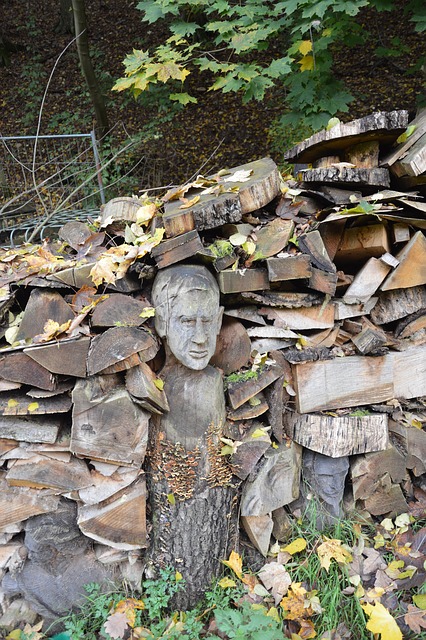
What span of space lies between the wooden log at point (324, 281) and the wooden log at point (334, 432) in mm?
662

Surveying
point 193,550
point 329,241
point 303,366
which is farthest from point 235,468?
point 329,241

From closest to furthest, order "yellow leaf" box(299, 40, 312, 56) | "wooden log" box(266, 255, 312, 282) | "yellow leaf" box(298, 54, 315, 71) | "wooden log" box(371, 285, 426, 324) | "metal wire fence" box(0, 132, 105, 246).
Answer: "wooden log" box(266, 255, 312, 282)
"wooden log" box(371, 285, 426, 324)
"yellow leaf" box(299, 40, 312, 56)
"yellow leaf" box(298, 54, 315, 71)
"metal wire fence" box(0, 132, 105, 246)

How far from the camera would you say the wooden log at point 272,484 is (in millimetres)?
2256

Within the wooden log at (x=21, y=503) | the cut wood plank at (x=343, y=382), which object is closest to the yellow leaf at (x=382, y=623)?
the cut wood plank at (x=343, y=382)

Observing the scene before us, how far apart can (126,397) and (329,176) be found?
4.71 feet

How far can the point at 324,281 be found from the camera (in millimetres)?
2219

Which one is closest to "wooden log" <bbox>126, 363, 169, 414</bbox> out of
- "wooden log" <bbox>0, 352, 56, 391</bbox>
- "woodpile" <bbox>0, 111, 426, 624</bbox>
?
"woodpile" <bbox>0, 111, 426, 624</bbox>

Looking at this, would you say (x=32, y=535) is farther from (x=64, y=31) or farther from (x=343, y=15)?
(x=64, y=31)

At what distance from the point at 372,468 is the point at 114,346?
5.11 ft

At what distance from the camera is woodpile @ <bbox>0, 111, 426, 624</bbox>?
6.27 ft

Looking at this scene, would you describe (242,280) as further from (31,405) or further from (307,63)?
(307,63)

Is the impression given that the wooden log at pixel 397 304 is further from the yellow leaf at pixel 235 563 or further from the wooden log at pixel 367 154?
the yellow leaf at pixel 235 563

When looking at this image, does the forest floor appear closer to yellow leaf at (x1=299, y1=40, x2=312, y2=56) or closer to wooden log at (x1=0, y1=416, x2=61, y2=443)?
yellow leaf at (x1=299, y1=40, x2=312, y2=56)

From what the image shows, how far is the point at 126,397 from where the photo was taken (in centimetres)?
189
